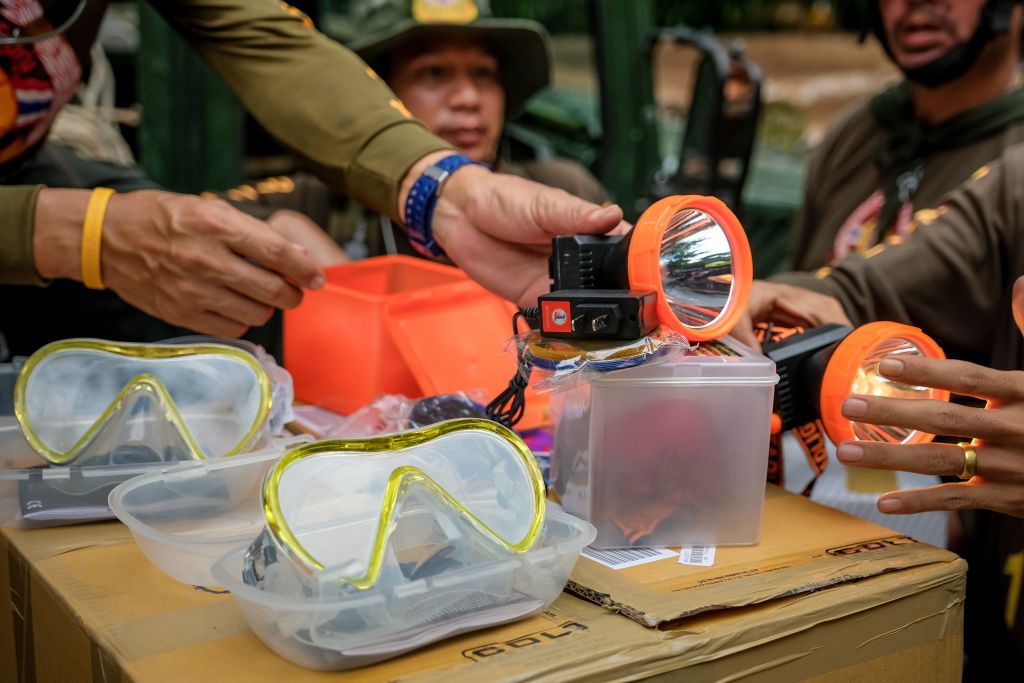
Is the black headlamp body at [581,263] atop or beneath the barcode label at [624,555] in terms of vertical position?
atop

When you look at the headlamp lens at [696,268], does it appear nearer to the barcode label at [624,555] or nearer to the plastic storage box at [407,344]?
the barcode label at [624,555]

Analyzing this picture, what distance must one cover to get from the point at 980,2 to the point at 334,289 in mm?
1625

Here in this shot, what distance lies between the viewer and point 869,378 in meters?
1.12

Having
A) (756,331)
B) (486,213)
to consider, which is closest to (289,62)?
(486,213)

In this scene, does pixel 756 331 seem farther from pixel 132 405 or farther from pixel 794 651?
pixel 132 405

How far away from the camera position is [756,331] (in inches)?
53.1

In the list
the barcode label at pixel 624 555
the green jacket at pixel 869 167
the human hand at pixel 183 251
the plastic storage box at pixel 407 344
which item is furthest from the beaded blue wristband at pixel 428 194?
the green jacket at pixel 869 167

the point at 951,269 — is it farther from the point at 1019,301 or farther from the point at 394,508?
the point at 394,508

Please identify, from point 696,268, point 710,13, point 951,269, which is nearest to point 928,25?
point 951,269

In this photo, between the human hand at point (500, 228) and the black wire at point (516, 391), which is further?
the human hand at point (500, 228)

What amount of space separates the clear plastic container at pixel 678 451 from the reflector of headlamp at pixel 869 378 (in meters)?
0.13

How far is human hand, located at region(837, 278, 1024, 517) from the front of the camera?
3.27ft

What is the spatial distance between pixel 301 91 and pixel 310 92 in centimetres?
2

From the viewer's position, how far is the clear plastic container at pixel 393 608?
29.5 inches
